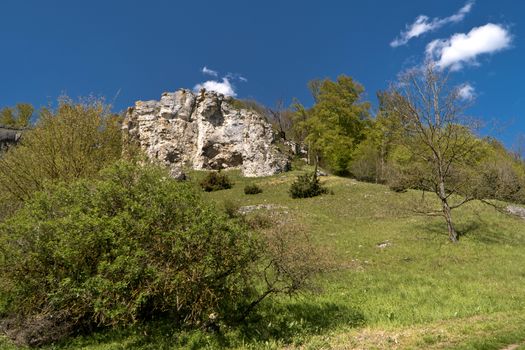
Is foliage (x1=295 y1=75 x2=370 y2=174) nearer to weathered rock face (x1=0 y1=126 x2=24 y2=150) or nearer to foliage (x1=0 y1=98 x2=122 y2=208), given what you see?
foliage (x1=0 y1=98 x2=122 y2=208)

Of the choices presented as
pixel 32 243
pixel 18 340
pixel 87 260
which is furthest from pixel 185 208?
pixel 18 340

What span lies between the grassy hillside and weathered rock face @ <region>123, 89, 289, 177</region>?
1139 inches

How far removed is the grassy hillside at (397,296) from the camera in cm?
1023

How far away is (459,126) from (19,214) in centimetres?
2419

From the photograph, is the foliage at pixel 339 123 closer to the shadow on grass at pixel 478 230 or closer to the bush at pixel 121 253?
the shadow on grass at pixel 478 230

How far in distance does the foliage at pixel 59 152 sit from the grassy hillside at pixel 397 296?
12790 millimetres

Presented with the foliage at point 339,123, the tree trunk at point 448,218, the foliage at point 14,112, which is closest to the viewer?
the tree trunk at point 448,218

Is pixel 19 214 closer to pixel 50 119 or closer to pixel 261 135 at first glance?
pixel 50 119

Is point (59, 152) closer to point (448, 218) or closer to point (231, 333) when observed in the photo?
point (231, 333)

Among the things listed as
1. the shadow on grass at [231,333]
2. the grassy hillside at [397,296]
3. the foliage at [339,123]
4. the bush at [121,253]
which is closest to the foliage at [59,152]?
the bush at [121,253]

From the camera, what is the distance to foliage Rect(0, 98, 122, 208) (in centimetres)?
2136

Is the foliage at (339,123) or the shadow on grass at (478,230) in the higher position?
the foliage at (339,123)

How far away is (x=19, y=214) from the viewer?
457 inches

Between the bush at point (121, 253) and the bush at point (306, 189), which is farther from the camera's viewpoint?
the bush at point (306, 189)
